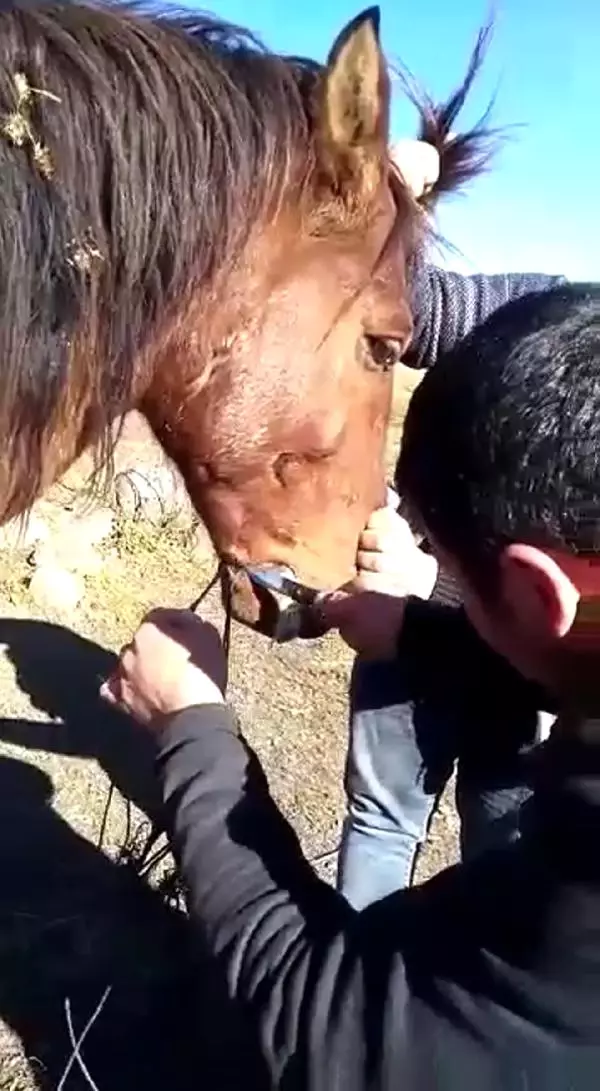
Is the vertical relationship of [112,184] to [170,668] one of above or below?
above

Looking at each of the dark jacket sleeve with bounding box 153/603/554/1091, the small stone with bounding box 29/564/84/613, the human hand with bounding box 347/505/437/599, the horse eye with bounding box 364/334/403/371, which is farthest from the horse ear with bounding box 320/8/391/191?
the small stone with bounding box 29/564/84/613

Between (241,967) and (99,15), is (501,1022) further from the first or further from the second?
(99,15)

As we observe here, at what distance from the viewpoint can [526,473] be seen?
1.14 metres

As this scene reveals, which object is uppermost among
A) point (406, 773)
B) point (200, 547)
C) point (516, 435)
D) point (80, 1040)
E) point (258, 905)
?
point (200, 547)

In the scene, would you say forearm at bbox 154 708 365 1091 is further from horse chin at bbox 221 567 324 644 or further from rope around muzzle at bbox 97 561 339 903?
rope around muzzle at bbox 97 561 339 903

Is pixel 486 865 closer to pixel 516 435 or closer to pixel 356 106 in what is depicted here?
pixel 516 435

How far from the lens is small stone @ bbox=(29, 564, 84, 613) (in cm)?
492

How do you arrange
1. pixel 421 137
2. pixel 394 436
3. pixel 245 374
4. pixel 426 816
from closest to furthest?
1. pixel 245 374
2. pixel 421 137
3. pixel 426 816
4. pixel 394 436

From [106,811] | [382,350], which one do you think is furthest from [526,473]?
[106,811]

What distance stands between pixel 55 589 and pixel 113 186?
348 centimetres

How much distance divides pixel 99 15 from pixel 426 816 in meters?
1.57

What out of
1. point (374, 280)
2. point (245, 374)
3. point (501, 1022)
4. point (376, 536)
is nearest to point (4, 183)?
point (245, 374)

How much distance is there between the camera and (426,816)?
8.36 feet

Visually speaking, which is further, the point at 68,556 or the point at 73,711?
the point at 68,556
